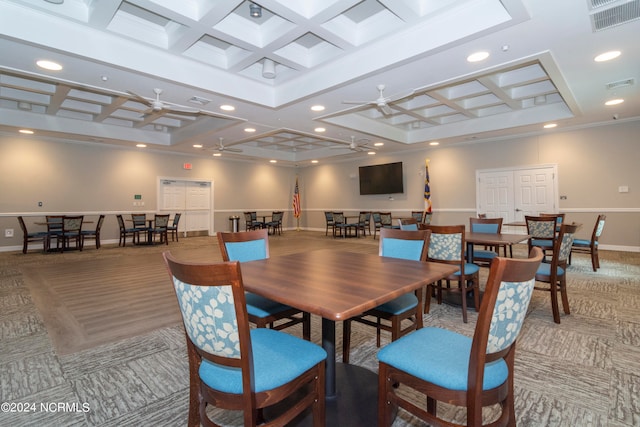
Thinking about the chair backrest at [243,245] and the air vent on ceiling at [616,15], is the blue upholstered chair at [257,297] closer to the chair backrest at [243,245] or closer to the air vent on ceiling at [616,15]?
the chair backrest at [243,245]

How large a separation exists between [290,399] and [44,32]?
4377 mm

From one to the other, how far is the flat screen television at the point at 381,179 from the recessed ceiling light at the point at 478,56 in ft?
21.1

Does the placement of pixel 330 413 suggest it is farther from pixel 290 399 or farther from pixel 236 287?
pixel 236 287

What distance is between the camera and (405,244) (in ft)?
7.85

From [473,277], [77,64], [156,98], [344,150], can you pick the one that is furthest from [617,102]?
[77,64]

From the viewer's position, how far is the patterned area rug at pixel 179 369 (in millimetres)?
1674

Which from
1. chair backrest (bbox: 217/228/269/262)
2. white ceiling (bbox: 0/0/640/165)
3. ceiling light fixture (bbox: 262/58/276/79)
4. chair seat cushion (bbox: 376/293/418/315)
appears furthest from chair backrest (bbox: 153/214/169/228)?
chair seat cushion (bbox: 376/293/418/315)

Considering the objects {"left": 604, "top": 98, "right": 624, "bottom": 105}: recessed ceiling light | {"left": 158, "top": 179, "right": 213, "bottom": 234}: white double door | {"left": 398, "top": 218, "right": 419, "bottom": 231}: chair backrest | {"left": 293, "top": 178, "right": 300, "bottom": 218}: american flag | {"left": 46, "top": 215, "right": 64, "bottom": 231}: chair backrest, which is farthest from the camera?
{"left": 293, "top": 178, "right": 300, "bottom": 218}: american flag

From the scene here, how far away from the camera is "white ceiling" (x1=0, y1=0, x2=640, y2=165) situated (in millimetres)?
3244

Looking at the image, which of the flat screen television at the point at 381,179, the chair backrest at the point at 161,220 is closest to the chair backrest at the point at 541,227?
the flat screen television at the point at 381,179

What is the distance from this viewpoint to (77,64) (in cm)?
386

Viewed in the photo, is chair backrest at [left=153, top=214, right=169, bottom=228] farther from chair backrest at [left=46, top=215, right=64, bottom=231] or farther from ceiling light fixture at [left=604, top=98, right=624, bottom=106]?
ceiling light fixture at [left=604, top=98, right=624, bottom=106]

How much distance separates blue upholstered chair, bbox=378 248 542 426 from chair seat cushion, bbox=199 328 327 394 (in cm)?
33

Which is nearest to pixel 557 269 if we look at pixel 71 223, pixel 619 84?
pixel 619 84
